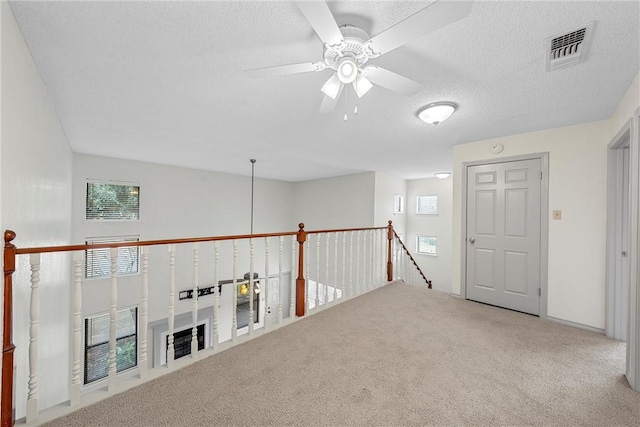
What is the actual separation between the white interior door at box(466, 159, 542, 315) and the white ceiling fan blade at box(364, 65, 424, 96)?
8.25 feet

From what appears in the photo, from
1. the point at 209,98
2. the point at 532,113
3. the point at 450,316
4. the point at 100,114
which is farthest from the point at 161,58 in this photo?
the point at 450,316

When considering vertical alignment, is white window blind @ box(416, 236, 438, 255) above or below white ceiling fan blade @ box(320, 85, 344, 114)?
below

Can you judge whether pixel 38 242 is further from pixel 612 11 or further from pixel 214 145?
pixel 612 11

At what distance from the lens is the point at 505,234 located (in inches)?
132

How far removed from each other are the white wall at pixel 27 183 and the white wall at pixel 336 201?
5.04 m

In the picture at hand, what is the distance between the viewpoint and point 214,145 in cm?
393

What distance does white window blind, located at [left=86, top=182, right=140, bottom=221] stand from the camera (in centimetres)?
469

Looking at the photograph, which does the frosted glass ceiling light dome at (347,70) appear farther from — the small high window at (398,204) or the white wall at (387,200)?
the small high window at (398,204)

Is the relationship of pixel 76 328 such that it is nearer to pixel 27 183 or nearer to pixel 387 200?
pixel 27 183

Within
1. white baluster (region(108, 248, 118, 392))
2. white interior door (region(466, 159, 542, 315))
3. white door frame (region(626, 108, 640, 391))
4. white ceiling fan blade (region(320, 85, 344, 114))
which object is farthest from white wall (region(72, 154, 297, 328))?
white door frame (region(626, 108, 640, 391))

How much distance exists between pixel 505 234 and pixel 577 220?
68cm

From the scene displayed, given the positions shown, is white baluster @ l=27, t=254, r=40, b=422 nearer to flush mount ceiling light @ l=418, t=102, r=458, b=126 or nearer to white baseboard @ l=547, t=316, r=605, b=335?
flush mount ceiling light @ l=418, t=102, r=458, b=126

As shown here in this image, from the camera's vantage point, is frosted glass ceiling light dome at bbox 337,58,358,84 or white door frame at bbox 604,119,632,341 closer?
frosted glass ceiling light dome at bbox 337,58,358,84

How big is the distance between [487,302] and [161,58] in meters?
4.30
